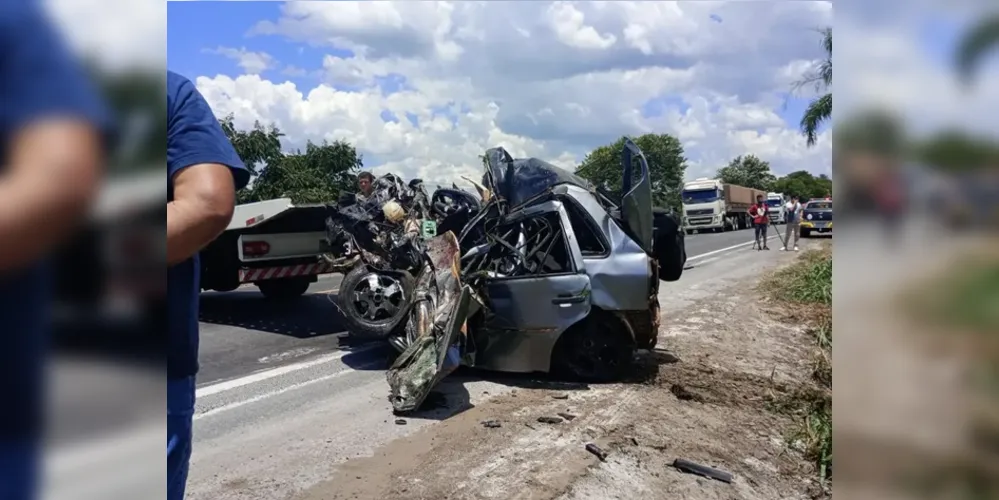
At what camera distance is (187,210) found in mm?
1479

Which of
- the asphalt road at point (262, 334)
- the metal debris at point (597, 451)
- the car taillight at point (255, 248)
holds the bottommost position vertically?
the metal debris at point (597, 451)

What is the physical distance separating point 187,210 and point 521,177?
5919 mm

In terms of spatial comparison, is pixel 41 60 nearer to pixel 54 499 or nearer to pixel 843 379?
pixel 54 499

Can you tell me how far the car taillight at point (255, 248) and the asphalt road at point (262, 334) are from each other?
0.93 m

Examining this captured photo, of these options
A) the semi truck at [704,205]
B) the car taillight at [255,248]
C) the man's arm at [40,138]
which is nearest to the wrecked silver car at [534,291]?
the car taillight at [255,248]

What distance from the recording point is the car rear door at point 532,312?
6160 millimetres

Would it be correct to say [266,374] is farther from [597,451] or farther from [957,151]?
[957,151]

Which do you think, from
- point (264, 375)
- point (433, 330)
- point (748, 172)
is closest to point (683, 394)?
point (433, 330)

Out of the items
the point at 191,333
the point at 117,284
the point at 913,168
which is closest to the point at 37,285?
the point at 117,284

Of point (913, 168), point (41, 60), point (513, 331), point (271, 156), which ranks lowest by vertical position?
point (513, 331)

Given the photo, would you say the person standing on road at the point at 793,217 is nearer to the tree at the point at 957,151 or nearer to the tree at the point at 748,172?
the tree at the point at 957,151

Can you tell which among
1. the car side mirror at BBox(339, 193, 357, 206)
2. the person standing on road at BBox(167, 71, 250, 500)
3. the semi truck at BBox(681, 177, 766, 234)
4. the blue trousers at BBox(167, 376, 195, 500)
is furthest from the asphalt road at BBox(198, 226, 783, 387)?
the semi truck at BBox(681, 177, 766, 234)

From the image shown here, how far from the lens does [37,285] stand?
999 millimetres

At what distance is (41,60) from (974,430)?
1.57 m
